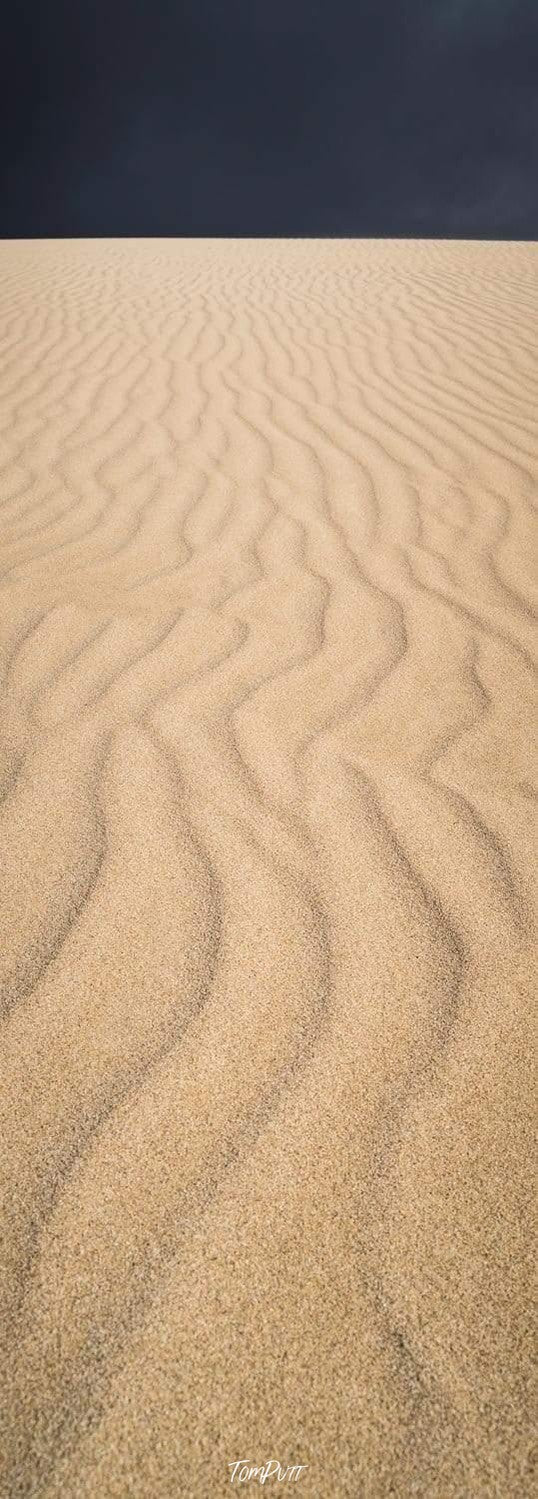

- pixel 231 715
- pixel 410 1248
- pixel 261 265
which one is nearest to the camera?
pixel 410 1248

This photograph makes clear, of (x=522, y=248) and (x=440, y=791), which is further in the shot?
(x=522, y=248)

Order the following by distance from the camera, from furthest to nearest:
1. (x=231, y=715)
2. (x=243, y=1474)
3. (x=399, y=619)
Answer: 1. (x=399, y=619)
2. (x=231, y=715)
3. (x=243, y=1474)

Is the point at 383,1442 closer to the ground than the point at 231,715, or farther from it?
closer to the ground

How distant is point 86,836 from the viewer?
4.95ft

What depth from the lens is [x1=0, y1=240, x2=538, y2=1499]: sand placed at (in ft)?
2.61

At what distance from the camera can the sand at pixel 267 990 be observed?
0.80m

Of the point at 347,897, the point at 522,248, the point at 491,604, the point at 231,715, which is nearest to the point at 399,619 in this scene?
the point at 491,604

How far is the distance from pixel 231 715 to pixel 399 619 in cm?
68

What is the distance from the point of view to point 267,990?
1202 millimetres

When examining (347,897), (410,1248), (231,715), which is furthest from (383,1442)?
(231,715)

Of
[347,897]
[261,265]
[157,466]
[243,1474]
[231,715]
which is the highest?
[261,265]

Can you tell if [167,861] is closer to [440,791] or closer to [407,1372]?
[440,791]

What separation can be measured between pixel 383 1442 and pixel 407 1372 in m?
0.06

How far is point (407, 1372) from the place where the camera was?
2.66 feet
